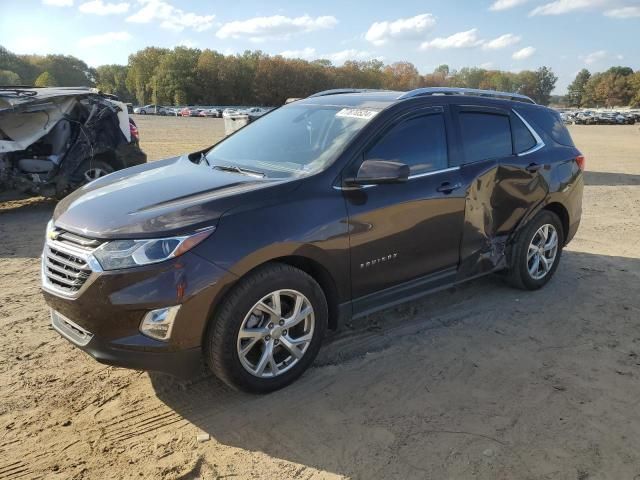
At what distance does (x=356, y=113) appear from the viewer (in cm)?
403

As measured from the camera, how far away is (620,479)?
272 cm

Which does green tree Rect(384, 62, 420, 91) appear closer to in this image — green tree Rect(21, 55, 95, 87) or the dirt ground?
green tree Rect(21, 55, 95, 87)

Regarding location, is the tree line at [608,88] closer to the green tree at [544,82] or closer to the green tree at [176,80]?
the green tree at [544,82]

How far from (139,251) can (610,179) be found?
13.6m

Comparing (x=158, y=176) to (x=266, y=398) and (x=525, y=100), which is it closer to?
(x=266, y=398)

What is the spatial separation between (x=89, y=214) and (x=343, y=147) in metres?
1.70

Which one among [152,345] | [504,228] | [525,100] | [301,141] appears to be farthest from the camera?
[525,100]

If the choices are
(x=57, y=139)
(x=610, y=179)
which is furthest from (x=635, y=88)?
(x=57, y=139)

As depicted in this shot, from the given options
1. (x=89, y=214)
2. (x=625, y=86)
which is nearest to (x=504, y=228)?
(x=89, y=214)

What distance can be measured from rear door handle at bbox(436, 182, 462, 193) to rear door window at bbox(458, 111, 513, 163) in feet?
0.94

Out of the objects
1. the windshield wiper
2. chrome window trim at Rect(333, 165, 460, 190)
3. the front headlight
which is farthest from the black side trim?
the front headlight

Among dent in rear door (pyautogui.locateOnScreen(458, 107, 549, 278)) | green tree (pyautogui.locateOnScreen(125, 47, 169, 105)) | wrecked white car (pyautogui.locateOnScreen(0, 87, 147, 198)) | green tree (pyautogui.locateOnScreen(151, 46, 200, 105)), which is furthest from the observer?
green tree (pyautogui.locateOnScreen(125, 47, 169, 105))

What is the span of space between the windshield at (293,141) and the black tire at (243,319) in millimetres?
752

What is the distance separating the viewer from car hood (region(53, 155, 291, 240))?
294cm
